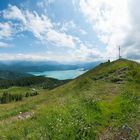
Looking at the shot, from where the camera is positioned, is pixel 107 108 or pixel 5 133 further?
pixel 107 108

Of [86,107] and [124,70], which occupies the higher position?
[124,70]

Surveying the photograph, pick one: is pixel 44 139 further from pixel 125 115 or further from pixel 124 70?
pixel 124 70

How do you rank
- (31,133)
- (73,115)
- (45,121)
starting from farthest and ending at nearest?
1. (73,115)
2. (45,121)
3. (31,133)

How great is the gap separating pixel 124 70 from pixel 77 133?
43305 mm

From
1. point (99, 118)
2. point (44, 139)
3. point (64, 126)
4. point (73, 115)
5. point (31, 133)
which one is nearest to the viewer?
point (44, 139)

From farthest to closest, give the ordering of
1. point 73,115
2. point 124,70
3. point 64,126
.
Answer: point 124,70, point 73,115, point 64,126

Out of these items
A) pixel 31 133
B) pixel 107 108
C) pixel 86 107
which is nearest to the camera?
pixel 31 133

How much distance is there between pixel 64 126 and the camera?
14.0 meters

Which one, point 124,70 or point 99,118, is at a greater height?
point 124,70

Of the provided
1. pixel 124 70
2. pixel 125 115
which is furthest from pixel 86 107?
pixel 124 70

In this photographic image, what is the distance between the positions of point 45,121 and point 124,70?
139 ft

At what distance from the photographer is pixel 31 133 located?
13133mm

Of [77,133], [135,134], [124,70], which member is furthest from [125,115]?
[124,70]

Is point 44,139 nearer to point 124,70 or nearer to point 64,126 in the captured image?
point 64,126
